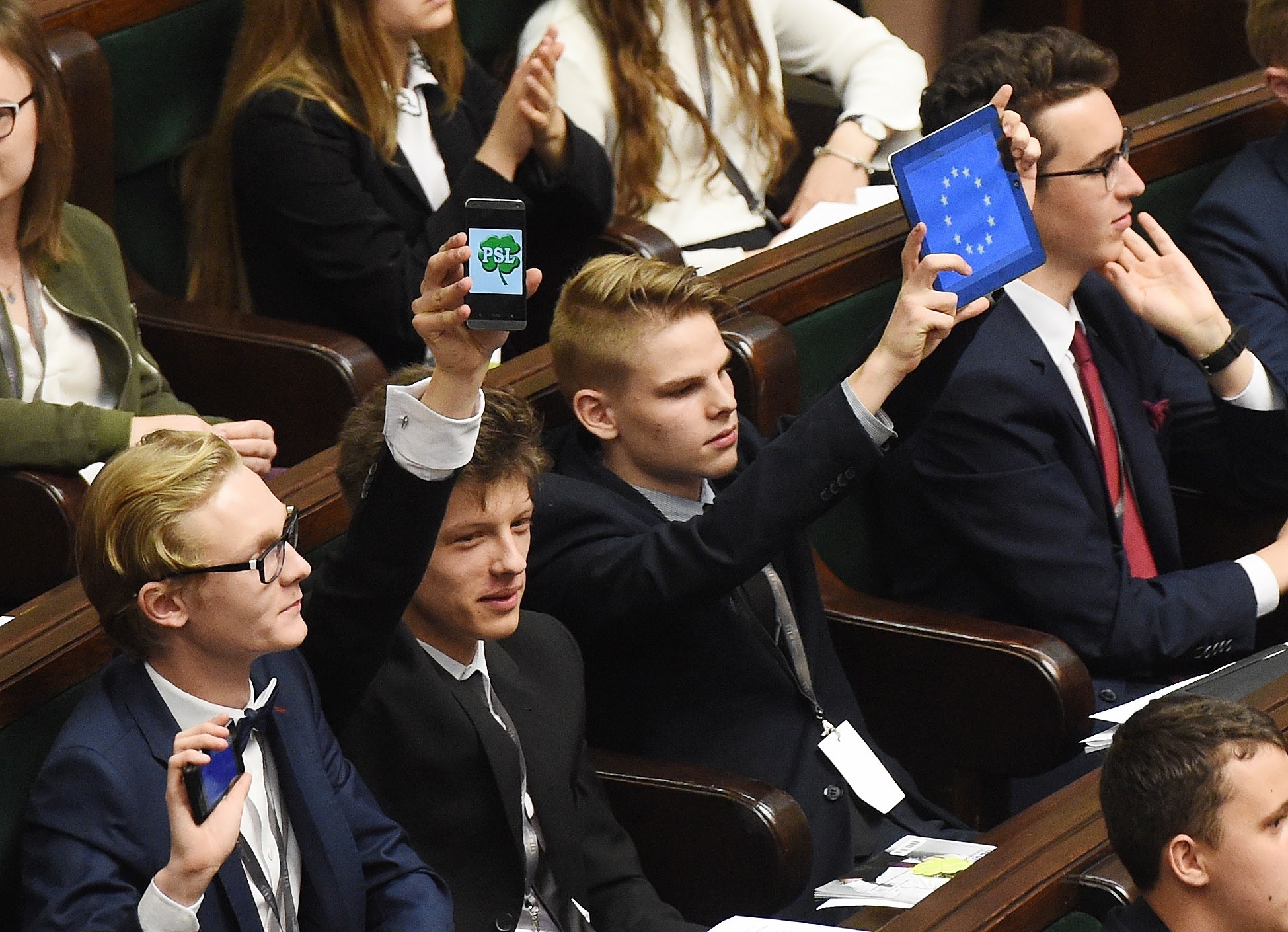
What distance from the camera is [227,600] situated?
146 centimetres

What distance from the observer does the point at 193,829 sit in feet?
4.27

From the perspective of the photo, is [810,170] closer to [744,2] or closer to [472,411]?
[744,2]

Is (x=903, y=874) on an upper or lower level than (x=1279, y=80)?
lower

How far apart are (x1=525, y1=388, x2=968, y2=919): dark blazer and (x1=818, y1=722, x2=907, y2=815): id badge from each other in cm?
1

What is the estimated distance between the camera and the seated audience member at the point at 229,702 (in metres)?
1.38

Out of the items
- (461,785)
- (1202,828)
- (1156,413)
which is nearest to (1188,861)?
(1202,828)

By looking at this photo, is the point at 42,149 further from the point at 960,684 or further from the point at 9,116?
the point at 960,684

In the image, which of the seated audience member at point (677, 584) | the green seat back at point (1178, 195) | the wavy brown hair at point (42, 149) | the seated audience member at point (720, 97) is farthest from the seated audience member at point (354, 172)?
the green seat back at point (1178, 195)

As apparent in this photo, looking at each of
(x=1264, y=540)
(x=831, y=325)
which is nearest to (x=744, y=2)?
(x=831, y=325)

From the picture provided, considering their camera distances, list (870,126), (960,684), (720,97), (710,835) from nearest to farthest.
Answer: (710,835), (960,684), (720,97), (870,126)

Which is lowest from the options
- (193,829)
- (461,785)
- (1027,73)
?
(461,785)

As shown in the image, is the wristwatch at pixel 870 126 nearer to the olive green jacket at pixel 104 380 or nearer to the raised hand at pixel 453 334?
the olive green jacket at pixel 104 380

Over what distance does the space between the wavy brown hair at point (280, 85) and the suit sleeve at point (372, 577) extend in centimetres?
110

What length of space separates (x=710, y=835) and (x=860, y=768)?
0.86 ft
